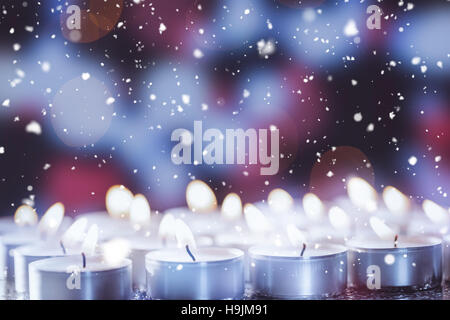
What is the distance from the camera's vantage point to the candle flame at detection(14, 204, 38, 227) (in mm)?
777

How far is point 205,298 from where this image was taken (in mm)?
553

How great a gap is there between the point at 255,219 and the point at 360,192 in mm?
173

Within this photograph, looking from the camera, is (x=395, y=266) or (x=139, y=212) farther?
(x=139, y=212)

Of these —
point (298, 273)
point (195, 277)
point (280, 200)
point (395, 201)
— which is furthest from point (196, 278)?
point (395, 201)

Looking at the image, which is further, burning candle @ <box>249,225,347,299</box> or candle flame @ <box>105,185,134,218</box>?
candle flame @ <box>105,185,134,218</box>

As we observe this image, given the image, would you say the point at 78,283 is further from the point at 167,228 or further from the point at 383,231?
the point at 383,231

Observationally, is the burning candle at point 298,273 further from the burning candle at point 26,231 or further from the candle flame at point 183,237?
the burning candle at point 26,231

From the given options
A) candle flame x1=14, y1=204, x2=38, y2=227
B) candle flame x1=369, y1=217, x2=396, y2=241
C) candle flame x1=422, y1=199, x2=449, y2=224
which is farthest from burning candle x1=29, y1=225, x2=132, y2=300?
candle flame x1=422, y1=199, x2=449, y2=224

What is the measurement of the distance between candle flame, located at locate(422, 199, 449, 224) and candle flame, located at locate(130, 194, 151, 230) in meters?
0.42

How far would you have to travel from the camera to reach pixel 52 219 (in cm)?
79

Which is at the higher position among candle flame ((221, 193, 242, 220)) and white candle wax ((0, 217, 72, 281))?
candle flame ((221, 193, 242, 220))

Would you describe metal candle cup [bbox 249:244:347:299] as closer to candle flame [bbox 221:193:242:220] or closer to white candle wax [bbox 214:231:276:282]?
white candle wax [bbox 214:231:276:282]

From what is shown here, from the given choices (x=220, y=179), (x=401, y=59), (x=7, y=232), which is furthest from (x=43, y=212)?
(x=401, y=59)

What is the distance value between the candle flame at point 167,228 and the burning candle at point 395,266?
23cm
